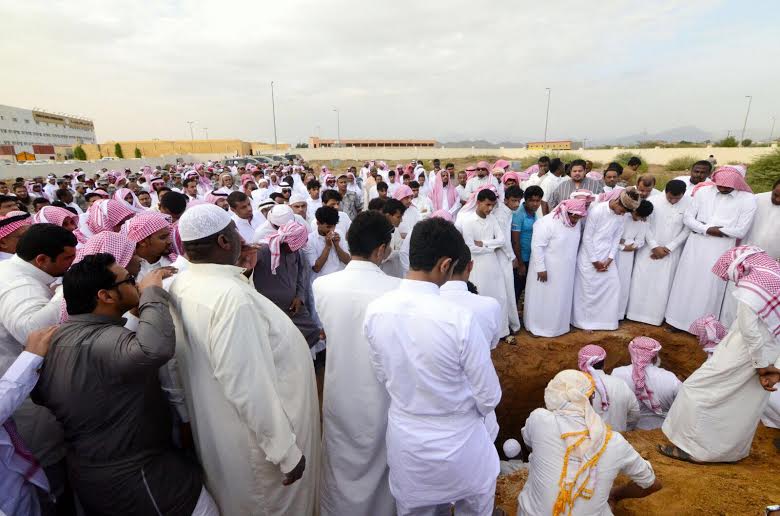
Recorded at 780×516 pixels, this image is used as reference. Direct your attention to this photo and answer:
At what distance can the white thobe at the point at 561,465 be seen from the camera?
7.34 feet

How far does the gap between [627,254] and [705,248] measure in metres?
0.87

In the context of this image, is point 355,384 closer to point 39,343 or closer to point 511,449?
point 39,343

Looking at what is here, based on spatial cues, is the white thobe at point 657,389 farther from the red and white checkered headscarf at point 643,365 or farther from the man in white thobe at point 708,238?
the man in white thobe at point 708,238

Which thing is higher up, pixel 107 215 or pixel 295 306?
pixel 107 215

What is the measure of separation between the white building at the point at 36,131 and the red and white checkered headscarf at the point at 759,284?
52.1m

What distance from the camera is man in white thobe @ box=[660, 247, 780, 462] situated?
9.28 feet

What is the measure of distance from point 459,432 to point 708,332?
4056 millimetres

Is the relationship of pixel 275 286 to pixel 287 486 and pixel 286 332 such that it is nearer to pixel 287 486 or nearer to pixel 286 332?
pixel 286 332

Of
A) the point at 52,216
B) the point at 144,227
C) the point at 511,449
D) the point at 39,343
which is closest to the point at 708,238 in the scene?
the point at 511,449

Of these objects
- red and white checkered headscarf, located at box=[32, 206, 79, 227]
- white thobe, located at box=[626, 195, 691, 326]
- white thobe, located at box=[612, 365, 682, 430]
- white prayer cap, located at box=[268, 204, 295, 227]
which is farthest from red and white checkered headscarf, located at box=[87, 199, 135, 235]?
white thobe, located at box=[626, 195, 691, 326]

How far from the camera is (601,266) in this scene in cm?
511

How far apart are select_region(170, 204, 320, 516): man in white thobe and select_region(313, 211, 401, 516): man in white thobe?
0.97 feet

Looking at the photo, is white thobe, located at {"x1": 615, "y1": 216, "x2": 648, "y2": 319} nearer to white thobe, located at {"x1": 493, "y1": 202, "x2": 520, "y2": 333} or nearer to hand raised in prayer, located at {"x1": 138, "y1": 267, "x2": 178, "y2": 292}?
white thobe, located at {"x1": 493, "y1": 202, "x2": 520, "y2": 333}

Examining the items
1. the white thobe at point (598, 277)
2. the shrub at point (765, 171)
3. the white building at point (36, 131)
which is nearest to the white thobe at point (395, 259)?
the white thobe at point (598, 277)
